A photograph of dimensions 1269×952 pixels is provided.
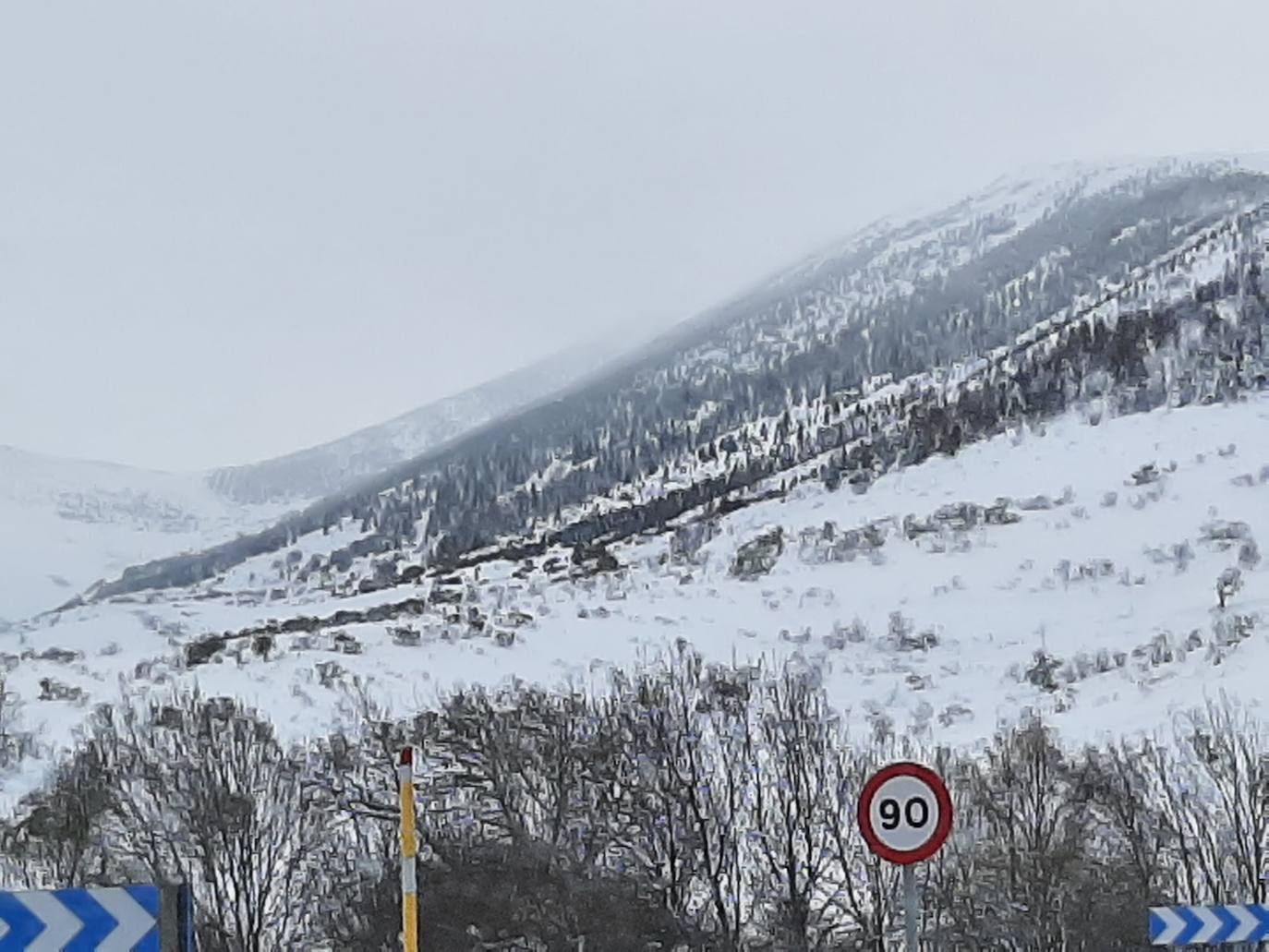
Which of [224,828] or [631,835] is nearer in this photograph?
[224,828]

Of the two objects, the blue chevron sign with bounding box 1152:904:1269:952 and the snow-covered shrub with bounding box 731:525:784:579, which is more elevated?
the snow-covered shrub with bounding box 731:525:784:579

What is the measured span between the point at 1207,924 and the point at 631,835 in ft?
40.5

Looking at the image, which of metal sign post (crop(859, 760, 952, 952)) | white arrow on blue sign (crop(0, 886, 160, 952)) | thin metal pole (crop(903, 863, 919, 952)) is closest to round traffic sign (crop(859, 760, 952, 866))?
metal sign post (crop(859, 760, 952, 952))

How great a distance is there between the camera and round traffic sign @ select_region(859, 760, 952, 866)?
8.13m

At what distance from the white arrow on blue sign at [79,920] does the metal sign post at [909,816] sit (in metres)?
4.02

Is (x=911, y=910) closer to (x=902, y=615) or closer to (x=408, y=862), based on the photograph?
(x=408, y=862)

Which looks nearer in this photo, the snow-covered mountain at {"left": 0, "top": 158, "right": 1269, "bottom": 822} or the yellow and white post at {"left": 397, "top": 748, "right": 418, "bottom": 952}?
the yellow and white post at {"left": 397, "top": 748, "right": 418, "bottom": 952}

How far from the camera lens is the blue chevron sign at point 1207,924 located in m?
9.80

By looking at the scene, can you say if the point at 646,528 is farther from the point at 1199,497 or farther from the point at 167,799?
the point at 167,799

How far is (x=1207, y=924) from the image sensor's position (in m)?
9.85

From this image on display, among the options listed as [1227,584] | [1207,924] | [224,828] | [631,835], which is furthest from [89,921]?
[1227,584]

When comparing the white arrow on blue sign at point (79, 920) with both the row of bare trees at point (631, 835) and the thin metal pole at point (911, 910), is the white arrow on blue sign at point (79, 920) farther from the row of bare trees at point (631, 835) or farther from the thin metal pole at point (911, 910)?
the row of bare trees at point (631, 835)

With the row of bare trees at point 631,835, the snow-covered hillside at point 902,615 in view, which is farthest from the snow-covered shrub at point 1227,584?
the row of bare trees at point 631,835

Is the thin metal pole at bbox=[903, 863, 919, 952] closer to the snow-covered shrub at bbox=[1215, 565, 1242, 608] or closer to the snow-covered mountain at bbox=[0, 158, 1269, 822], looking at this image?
the snow-covered mountain at bbox=[0, 158, 1269, 822]
